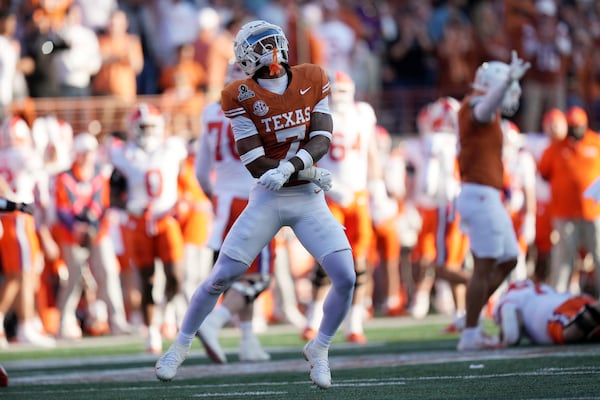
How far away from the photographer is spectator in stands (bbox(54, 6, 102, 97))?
59.1 ft

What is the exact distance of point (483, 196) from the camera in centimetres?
1041

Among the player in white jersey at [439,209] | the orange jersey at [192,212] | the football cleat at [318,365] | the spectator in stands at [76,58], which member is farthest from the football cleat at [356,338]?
the spectator in stands at [76,58]

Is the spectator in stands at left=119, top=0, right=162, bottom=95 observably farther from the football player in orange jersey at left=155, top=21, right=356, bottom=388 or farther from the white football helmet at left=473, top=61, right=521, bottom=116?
the football player in orange jersey at left=155, top=21, right=356, bottom=388

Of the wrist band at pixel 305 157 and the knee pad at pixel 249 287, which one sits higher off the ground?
the wrist band at pixel 305 157

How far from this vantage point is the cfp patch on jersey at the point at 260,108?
26.2 ft

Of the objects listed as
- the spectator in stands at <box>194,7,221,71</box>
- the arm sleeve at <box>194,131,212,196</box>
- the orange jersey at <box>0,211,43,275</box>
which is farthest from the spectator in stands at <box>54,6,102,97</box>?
the arm sleeve at <box>194,131,212,196</box>

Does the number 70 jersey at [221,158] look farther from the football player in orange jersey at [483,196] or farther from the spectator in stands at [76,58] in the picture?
the spectator in stands at [76,58]

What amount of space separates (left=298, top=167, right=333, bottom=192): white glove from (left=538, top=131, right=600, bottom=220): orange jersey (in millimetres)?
8444

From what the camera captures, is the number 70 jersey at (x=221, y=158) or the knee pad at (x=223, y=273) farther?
the number 70 jersey at (x=221, y=158)

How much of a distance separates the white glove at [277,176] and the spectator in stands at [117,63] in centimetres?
1100

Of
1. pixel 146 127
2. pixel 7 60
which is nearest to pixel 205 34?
pixel 7 60

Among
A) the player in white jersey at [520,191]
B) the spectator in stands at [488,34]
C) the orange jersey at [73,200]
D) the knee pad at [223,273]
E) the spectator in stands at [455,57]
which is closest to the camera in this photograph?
the knee pad at [223,273]

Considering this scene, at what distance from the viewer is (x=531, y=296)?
10.8 m

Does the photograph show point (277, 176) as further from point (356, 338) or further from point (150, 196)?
point (150, 196)
